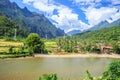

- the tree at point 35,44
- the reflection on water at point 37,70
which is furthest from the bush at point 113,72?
the tree at point 35,44

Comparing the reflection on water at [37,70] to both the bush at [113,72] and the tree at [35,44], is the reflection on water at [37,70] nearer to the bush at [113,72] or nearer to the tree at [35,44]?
the bush at [113,72]

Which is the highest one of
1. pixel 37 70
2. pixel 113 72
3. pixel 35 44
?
pixel 35 44

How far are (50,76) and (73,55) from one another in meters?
87.2

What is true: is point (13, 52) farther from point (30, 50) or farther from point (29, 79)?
point (29, 79)

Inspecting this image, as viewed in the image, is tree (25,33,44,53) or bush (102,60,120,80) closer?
bush (102,60,120,80)

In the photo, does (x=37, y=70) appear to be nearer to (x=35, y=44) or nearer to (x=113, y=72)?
(x=113, y=72)

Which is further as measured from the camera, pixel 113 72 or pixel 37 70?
pixel 37 70

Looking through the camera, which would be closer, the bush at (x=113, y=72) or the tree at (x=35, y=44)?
the bush at (x=113, y=72)

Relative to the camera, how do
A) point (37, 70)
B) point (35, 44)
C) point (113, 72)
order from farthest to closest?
point (35, 44)
point (37, 70)
point (113, 72)

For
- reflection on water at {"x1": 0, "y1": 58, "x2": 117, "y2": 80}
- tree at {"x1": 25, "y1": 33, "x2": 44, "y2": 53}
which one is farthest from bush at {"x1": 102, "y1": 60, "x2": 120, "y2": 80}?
tree at {"x1": 25, "y1": 33, "x2": 44, "y2": 53}

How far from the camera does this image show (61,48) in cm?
12669

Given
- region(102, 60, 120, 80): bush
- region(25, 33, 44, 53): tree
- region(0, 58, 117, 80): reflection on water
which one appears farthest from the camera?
region(25, 33, 44, 53): tree

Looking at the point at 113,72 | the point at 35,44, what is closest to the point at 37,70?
the point at 113,72

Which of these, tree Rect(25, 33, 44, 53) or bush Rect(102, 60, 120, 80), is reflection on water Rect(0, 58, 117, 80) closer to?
bush Rect(102, 60, 120, 80)
